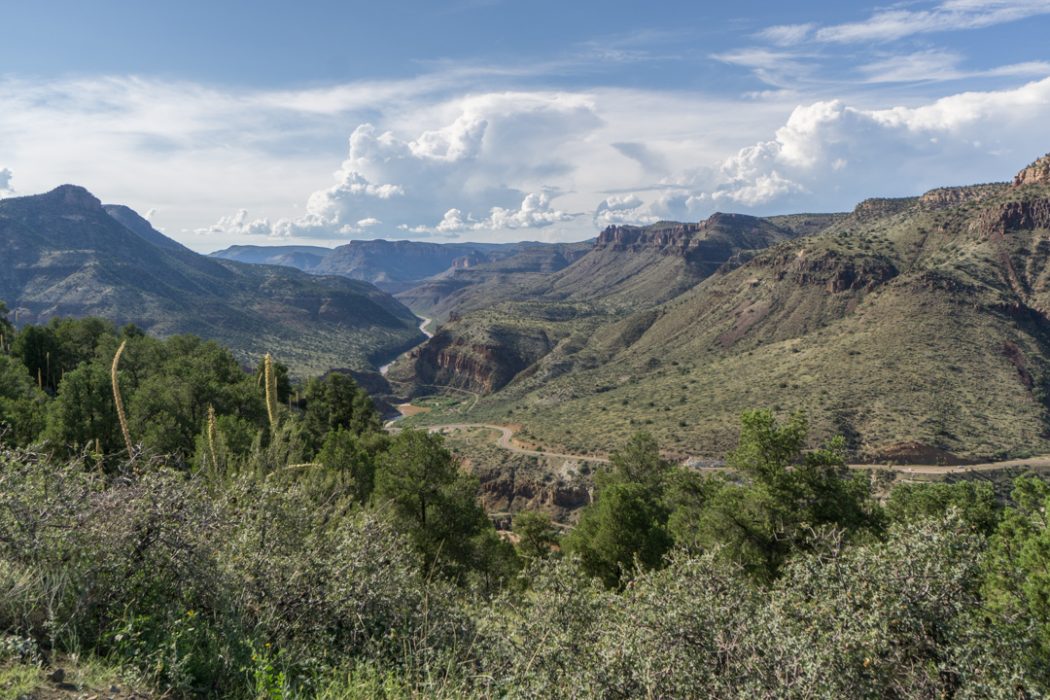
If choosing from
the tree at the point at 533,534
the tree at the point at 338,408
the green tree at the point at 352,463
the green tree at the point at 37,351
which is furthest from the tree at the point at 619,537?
the green tree at the point at 37,351

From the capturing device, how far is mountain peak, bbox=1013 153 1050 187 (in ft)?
366

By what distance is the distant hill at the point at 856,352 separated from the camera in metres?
58.5

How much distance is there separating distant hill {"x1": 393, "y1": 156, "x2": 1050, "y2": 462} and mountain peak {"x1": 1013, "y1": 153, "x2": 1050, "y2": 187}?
1.61ft

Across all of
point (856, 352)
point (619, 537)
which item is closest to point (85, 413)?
point (619, 537)

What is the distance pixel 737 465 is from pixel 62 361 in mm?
56038

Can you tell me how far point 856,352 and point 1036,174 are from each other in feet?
280

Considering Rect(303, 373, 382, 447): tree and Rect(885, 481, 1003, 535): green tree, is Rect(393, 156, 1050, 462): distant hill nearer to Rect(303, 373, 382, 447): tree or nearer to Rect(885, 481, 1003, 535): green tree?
Rect(303, 373, 382, 447): tree

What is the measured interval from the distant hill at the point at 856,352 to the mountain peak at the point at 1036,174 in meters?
0.49

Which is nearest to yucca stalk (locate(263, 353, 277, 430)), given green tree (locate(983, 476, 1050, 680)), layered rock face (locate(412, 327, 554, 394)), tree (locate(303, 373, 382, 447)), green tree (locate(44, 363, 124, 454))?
green tree (locate(983, 476, 1050, 680))

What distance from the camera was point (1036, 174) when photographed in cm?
11588

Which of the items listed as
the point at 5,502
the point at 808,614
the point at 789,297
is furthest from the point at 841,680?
the point at 789,297

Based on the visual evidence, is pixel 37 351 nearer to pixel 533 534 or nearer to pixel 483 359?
pixel 533 534

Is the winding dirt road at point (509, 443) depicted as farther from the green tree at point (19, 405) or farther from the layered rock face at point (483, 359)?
the layered rock face at point (483, 359)

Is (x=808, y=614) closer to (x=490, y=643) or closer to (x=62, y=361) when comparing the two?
(x=490, y=643)
